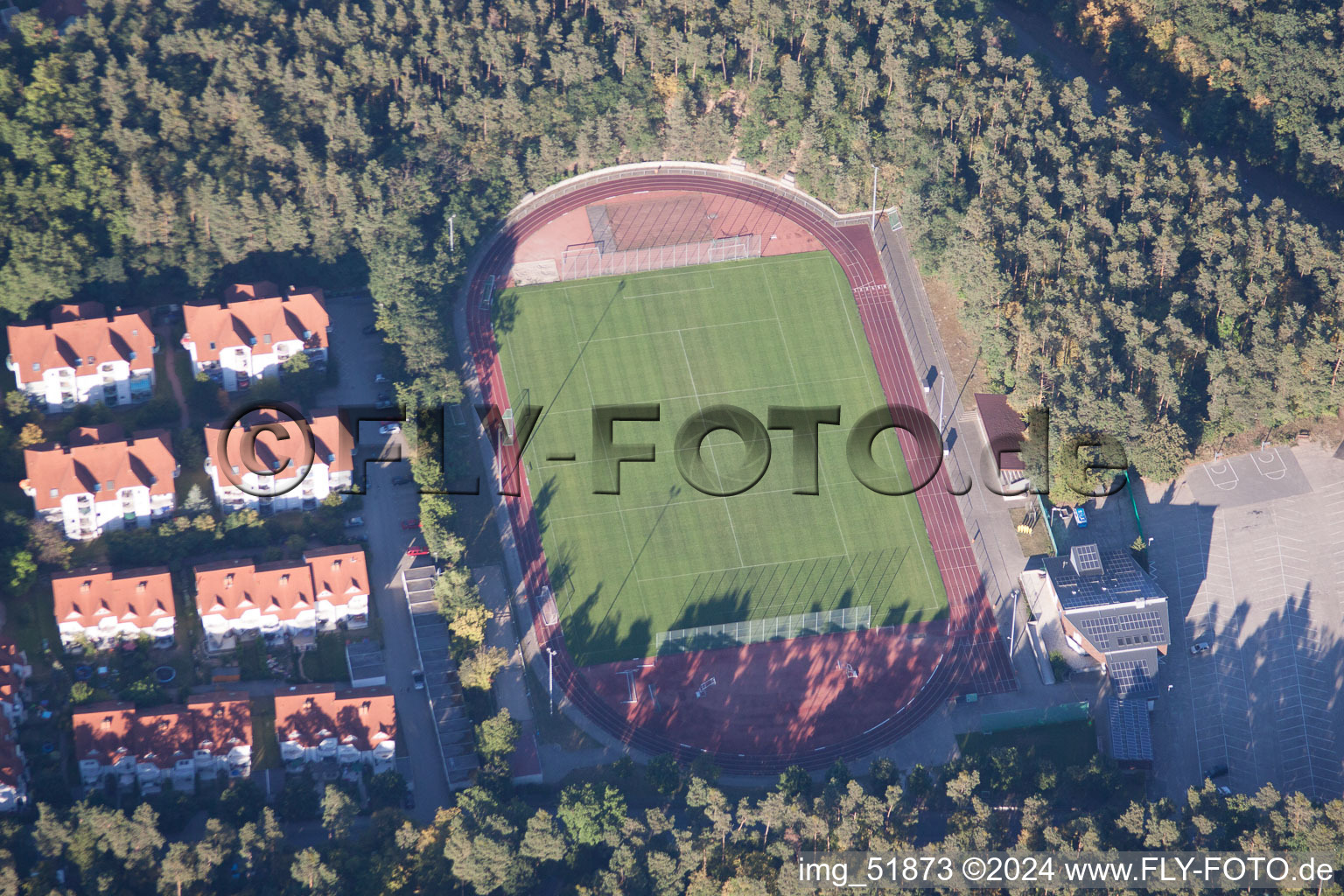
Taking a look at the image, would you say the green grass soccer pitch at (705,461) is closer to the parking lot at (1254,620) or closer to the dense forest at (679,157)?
the dense forest at (679,157)

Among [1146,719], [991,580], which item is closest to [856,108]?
[991,580]

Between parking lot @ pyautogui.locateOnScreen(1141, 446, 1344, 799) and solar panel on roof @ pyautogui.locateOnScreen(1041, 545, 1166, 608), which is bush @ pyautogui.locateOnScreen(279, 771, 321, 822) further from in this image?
parking lot @ pyautogui.locateOnScreen(1141, 446, 1344, 799)

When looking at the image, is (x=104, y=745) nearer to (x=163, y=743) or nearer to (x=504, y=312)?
(x=163, y=743)

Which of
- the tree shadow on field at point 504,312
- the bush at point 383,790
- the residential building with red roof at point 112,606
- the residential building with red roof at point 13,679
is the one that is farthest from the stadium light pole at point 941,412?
the residential building with red roof at point 13,679

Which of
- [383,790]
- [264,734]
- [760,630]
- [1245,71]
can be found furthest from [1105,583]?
[264,734]

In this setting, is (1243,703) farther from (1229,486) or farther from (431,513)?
(431,513)

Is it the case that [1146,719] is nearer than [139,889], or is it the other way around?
[139,889]
